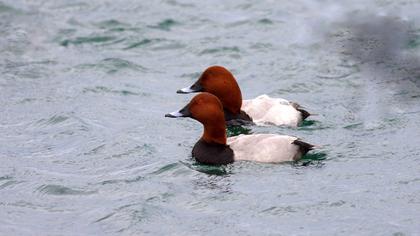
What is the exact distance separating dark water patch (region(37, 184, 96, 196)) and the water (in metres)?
0.03

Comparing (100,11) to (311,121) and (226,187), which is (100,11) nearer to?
(311,121)

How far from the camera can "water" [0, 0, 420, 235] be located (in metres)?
9.62

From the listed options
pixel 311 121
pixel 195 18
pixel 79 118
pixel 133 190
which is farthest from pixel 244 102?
pixel 195 18

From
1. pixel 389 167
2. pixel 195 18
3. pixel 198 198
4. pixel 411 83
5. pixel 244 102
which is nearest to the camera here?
pixel 198 198

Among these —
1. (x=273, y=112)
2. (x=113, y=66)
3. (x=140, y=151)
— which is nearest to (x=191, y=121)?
(x=273, y=112)

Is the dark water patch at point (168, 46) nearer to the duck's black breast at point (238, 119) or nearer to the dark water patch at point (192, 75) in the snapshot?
the dark water patch at point (192, 75)

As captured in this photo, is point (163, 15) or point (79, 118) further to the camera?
point (163, 15)

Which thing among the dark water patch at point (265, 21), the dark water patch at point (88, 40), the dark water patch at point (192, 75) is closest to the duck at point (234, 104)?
the dark water patch at point (192, 75)

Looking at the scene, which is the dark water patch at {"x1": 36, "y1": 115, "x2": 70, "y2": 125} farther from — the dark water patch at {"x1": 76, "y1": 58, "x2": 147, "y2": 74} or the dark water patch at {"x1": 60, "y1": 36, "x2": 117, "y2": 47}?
the dark water patch at {"x1": 60, "y1": 36, "x2": 117, "y2": 47}

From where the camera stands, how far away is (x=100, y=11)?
59.2 ft

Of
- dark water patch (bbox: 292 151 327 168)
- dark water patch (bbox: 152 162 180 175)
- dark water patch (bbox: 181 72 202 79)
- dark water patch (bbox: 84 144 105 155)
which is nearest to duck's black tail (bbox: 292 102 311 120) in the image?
dark water patch (bbox: 292 151 327 168)

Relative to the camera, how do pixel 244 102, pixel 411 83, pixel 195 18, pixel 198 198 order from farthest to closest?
pixel 195 18, pixel 411 83, pixel 244 102, pixel 198 198

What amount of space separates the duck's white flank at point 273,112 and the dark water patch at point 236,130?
169 mm

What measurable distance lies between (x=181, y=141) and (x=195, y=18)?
5742 mm
